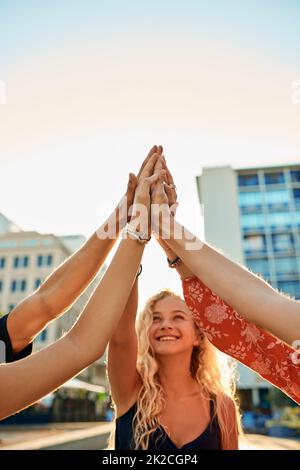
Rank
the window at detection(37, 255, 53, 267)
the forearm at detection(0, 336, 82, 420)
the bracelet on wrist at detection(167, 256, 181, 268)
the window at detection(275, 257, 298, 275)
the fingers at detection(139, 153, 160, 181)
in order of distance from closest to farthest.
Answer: the forearm at detection(0, 336, 82, 420) < the bracelet on wrist at detection(167, 256, 181, 268) < the fingers at detection(139, 153, 160, 181) < the window at detection(275, 257, 298, 275) < the window at detection(37, 255, 53, 267)

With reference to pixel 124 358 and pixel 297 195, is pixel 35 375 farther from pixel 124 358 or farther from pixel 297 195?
pixel 297 195

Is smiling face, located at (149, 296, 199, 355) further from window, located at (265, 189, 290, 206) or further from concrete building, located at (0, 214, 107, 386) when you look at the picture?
concrete building, located at (0, 214, 107, 386)

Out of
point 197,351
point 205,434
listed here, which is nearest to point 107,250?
→ point 205,434

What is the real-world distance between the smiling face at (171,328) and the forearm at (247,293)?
1012 millimetres

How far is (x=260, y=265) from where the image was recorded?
39750mm

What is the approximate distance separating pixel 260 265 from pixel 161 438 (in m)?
39.2

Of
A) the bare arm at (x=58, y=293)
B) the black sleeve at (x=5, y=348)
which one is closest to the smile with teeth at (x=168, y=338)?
the bare arm at (x=58, y=293)

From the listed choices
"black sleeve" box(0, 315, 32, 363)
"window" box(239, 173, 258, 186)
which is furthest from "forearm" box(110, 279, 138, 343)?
"window" box(239, 173, 258, 186)

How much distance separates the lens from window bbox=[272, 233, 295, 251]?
39.9 m

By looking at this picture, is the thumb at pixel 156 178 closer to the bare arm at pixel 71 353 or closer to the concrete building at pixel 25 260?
the bare arm at pixel 71 353

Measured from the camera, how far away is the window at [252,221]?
4112 centimetres

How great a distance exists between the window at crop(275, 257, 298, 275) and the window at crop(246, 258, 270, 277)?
0.92 metres

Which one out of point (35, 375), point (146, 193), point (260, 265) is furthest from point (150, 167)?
point (260, 265)
